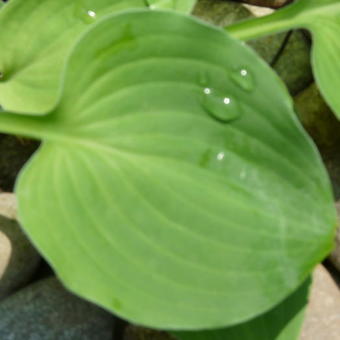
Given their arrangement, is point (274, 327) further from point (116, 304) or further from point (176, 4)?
point (176, 4)

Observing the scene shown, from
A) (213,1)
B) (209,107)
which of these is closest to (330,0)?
(213,1)

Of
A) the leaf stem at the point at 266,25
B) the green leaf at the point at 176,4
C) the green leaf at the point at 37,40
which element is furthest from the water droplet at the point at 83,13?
the leaf stem at the point at 266,25

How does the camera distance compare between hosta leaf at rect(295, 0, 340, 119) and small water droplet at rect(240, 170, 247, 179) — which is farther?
hosta leaf at rect(295, 0, 340, 119)

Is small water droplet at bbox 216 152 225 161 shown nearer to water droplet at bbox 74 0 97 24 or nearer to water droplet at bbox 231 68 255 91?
water droplet at bbox 231 68 255 91

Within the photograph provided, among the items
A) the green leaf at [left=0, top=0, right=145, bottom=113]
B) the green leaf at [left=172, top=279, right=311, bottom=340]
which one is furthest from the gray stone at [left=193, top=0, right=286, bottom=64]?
the green leaf at [left=172, top=279, right=311, bottom=340]

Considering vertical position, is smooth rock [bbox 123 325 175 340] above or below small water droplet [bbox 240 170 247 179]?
below

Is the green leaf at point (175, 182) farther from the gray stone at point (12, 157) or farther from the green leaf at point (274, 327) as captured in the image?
the gray stone at point (12, 157)

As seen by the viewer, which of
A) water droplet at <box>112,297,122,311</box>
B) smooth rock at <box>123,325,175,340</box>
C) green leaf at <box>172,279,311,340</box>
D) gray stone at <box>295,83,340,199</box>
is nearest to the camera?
water droplet at <box>112,297,122,311</box>

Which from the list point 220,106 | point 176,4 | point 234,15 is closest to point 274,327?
point 220,106
